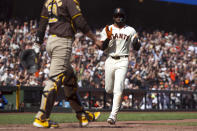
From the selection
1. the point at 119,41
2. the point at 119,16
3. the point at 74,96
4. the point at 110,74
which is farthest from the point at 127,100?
the point at 74,96

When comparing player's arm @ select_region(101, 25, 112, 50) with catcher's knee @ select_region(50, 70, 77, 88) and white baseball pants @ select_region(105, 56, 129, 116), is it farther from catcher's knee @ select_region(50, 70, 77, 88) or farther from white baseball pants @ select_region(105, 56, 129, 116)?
catcher's knee @ select_region(50, 70, 77, 88)

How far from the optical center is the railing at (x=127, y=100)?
14.1 metres

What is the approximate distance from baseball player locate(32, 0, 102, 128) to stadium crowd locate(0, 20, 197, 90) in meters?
8.83

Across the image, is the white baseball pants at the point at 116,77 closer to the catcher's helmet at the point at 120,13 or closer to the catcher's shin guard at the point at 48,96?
the catcher's helmet at the point at 120,13

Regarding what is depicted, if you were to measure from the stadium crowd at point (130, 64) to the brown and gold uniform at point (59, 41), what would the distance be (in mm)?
8836

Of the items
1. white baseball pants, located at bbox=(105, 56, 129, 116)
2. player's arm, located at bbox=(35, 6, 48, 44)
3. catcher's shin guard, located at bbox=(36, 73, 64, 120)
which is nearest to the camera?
catcher's shin guard, located at bbox=(36, 73, 64, 120)

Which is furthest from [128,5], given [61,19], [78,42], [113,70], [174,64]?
[61,19]

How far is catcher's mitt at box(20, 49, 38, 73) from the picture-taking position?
1386 cm

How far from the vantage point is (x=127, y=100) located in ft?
54.4

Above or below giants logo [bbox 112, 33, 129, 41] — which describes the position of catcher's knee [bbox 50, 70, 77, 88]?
below

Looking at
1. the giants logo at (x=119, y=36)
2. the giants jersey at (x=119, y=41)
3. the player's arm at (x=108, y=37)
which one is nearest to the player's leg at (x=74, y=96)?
the player's arm at (x=108, y=37)

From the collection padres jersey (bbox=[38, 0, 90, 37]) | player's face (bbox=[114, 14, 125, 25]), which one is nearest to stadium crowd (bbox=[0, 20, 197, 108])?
player's face (bbox=[114, 14, 125, 25])

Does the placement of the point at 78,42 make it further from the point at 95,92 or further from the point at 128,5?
the point at 128,5

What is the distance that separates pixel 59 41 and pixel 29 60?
29.3 ft
